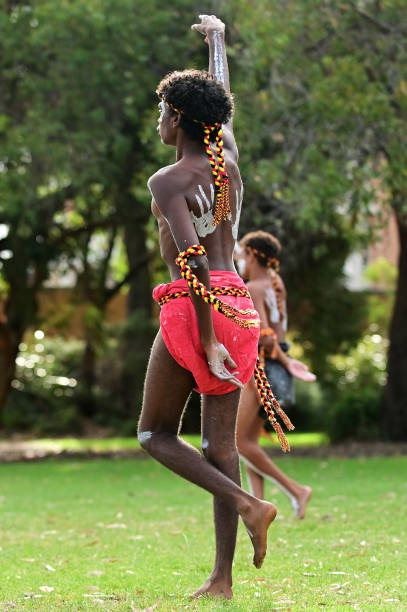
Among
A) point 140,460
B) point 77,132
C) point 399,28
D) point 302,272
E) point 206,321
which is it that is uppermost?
point 399,28

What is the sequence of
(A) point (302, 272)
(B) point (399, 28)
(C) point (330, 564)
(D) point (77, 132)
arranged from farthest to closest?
(A) point (302, 272) < (D) point (77, 132) < (B) point (399, 28) < (C) point (330, 564)

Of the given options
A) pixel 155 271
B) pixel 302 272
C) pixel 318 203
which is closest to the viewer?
pixel 318 203

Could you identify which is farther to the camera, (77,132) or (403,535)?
(77,132)

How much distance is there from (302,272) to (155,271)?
19.0 feet

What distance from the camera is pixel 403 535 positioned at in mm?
6277

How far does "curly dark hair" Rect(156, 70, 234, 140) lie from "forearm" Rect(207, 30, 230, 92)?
0.54 m

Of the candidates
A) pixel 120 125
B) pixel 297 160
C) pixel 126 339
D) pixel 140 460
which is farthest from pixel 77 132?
pixel 126 339

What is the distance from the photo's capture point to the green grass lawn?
4.43 m

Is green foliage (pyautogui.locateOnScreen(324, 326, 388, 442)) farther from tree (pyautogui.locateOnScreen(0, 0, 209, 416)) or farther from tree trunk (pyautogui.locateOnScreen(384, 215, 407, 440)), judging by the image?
tree (pyautogui.locateOnScreen(0, 0, 209, 416))

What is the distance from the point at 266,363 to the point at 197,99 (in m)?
3.52

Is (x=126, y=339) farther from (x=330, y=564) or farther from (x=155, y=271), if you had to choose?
(x=330, y=564)

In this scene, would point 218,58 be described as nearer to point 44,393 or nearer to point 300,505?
point 300,505

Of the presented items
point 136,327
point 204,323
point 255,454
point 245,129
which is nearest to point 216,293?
point 204,323

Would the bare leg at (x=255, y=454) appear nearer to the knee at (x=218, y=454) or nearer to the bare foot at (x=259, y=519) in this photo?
the knee at (x=218, y=454)
